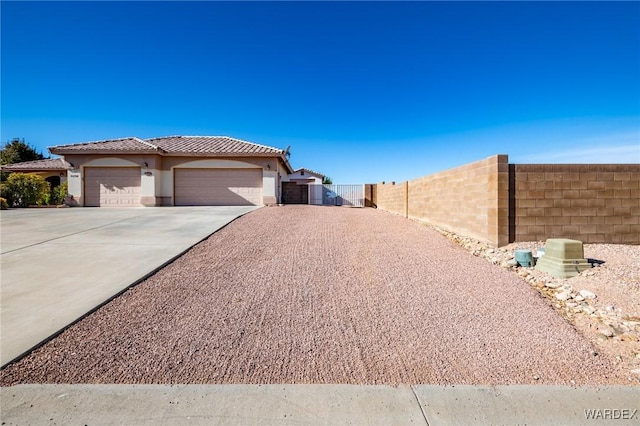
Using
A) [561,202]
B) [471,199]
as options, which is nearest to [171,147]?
[471,199]

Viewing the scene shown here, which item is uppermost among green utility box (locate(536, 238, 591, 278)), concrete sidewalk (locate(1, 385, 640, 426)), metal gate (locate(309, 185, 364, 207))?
metal gate (locate(309, 185, 364, 207))

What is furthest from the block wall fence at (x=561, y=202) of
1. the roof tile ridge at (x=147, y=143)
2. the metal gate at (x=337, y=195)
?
the metal gate at (x=337, y=195)

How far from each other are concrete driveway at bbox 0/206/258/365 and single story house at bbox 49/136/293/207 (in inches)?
320

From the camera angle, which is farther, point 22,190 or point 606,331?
point 22,190

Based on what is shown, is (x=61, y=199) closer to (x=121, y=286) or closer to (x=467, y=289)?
(x=121, y=286)

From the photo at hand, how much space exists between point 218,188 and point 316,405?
17.8m

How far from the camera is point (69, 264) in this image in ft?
20.7

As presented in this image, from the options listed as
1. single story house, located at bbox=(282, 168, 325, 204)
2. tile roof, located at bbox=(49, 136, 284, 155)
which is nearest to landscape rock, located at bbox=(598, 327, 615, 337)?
tile roof, located at bbox=(49, 136, 284, 155)

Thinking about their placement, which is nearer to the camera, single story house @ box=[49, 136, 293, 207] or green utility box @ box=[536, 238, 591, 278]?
green utility box @ box=[536, 238, 591, 278]

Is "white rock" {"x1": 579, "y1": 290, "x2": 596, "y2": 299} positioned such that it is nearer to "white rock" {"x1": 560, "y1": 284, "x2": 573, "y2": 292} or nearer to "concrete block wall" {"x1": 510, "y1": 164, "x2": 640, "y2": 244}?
"white rock" {"x1": 560, "y1": 284, "x2": 573, "y2": 292}

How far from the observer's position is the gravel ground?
3277 mm

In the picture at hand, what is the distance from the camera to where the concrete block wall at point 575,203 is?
25.7ft

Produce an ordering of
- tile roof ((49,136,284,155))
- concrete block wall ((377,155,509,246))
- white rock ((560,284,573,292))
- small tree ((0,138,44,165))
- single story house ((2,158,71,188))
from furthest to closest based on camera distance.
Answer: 1. small tree ((0,138,44,165))
2. single story house ((2,158,71,188))
3. tile roof ((49,136,284,155))
4. concrete block wall ((377,155,509,246))
5. white rock ((560,284,573,292))

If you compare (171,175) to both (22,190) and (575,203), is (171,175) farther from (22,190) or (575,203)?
(575,203)
